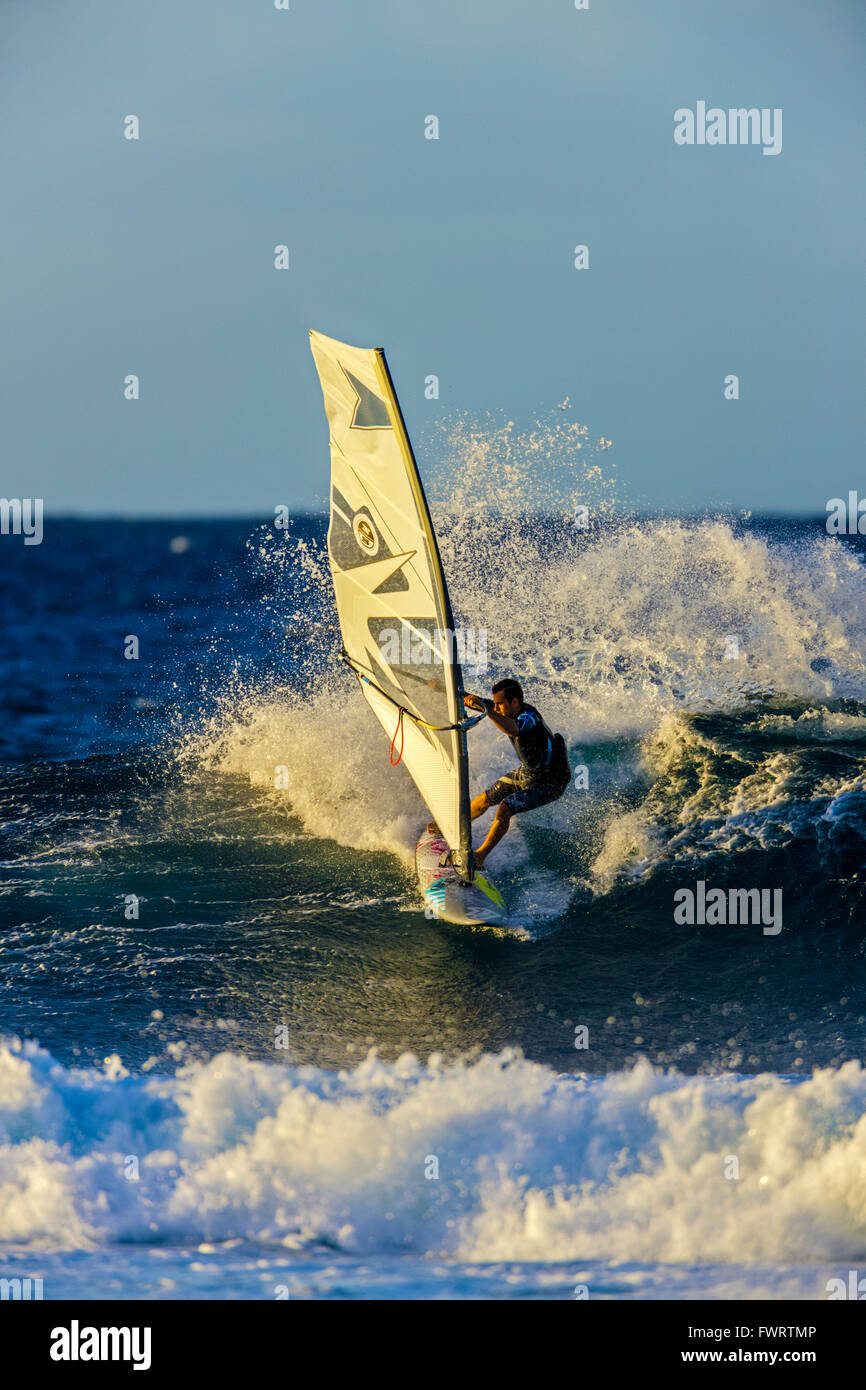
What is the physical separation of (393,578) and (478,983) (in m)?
2.87

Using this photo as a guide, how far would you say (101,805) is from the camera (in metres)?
10.7

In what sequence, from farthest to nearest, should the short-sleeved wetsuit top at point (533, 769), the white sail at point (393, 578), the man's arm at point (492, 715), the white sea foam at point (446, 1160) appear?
the short-sleeved wetsuit top at point (533, 769) < the man's arm at point (492, 715) < the white sail at point (393, 578) < the white sea foam at point (446, 1160)

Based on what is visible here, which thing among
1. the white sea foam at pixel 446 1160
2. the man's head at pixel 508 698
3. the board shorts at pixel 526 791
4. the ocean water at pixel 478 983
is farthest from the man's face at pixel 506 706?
the white sea foam at pixel 446 1160

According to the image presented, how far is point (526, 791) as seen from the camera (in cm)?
826

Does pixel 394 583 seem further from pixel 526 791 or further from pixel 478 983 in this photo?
pixel 478 983

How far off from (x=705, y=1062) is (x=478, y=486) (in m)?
7.98

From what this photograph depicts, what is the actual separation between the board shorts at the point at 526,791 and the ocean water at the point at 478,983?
757 mm

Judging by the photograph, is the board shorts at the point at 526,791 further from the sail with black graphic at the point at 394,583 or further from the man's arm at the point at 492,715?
the sail with black graphic at the point at 394,583

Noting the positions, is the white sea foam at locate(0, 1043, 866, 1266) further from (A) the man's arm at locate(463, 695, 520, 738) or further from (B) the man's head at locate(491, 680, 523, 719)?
(B) the man's head at locate(491, 680, 523, 719)

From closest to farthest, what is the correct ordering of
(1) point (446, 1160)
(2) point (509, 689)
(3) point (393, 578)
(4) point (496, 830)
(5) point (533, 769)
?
(1) point (446, 1160) → (3) point (393, 578) → (2) point (509, 689) → (5) point (533, 769) → (4) point (496, 830)

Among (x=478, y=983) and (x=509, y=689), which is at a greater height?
(x=509, y=689)

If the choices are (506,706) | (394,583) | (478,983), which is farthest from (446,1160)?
(394,583)

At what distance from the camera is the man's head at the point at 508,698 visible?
7.79m

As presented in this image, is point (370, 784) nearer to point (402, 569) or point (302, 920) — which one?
point (302, 920)
